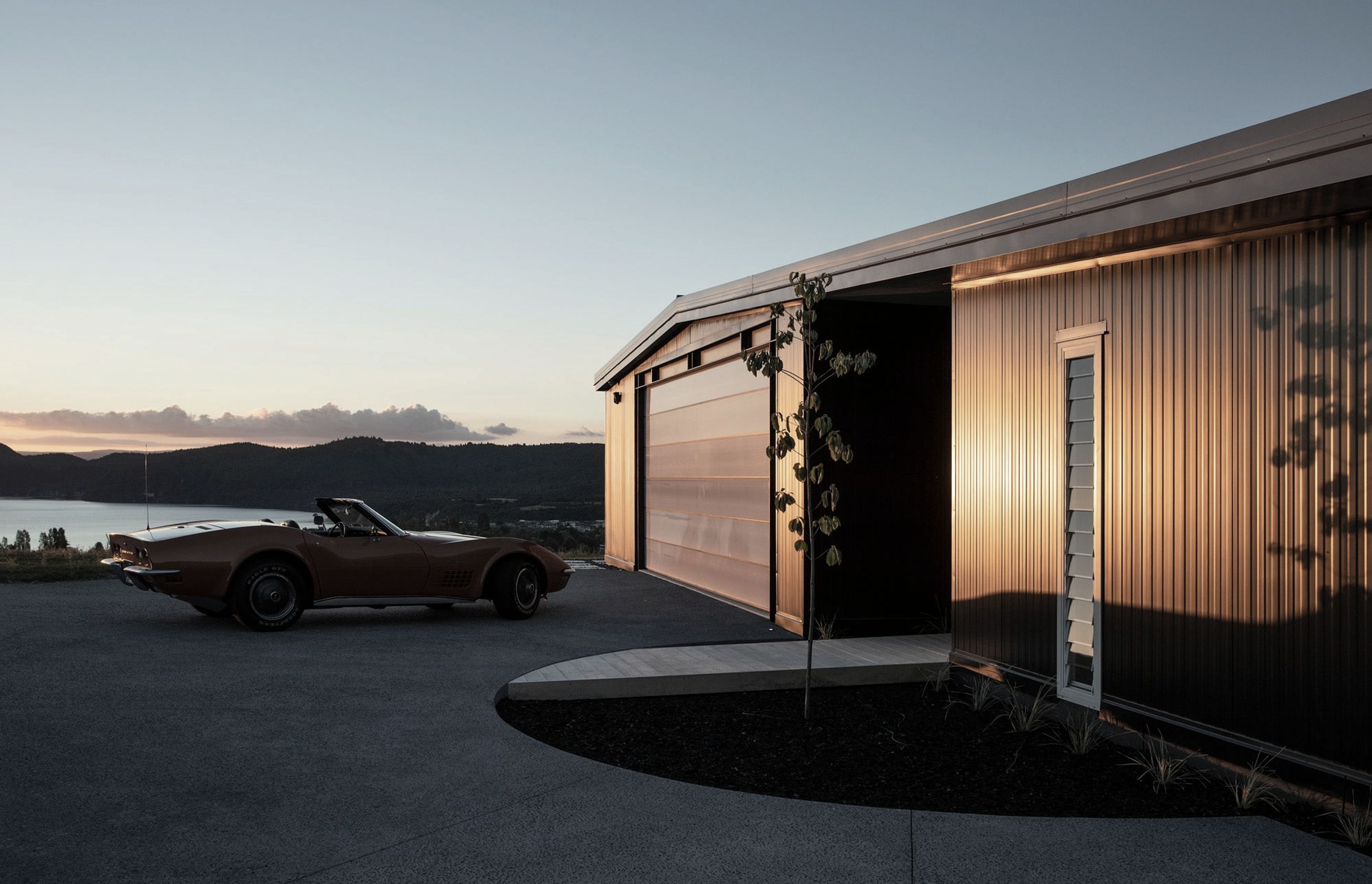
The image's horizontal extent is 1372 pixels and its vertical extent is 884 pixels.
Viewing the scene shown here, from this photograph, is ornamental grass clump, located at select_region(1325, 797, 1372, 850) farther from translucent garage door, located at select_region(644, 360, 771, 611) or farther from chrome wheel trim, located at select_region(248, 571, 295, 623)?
chrome wheel trim, located at select_region(248, 571, 295, 623)

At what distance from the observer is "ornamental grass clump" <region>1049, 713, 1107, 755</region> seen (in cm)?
551

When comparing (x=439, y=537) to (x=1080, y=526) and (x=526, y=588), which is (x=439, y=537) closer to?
(x=526, y=588)

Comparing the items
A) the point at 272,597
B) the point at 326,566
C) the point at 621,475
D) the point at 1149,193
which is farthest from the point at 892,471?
the point at 621,475

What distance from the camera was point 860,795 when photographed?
4703 mm

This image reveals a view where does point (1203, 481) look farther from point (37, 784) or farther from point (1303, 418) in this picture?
point (37, 784)

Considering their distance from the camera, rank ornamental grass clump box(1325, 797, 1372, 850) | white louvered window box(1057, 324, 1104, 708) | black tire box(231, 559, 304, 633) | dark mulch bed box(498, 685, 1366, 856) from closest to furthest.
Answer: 1. ornamental grass clump box(1325, 797, 1372, 850)
2. dark mulch bed box(498, 685, 1366, 856)
3. white louvered window box(1057, 324, 1104, 708)
4. black tire box(231, 559, 304, 633)

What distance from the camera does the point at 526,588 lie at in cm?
1041

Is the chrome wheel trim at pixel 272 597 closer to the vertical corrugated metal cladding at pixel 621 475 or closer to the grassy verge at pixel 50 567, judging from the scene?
the grassy verge at pixel 50 567

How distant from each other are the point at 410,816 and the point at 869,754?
8.62 ft

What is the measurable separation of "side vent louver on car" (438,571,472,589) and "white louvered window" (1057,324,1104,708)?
6130mm

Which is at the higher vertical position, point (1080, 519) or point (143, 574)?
point (1080, 519)

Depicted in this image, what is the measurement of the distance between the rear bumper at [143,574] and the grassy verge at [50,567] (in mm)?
5795


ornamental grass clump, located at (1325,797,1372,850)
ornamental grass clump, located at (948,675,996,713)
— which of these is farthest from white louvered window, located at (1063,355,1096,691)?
ornamental grass clump, located at (1325,797,1372,850)

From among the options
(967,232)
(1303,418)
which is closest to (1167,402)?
(1303,418)
